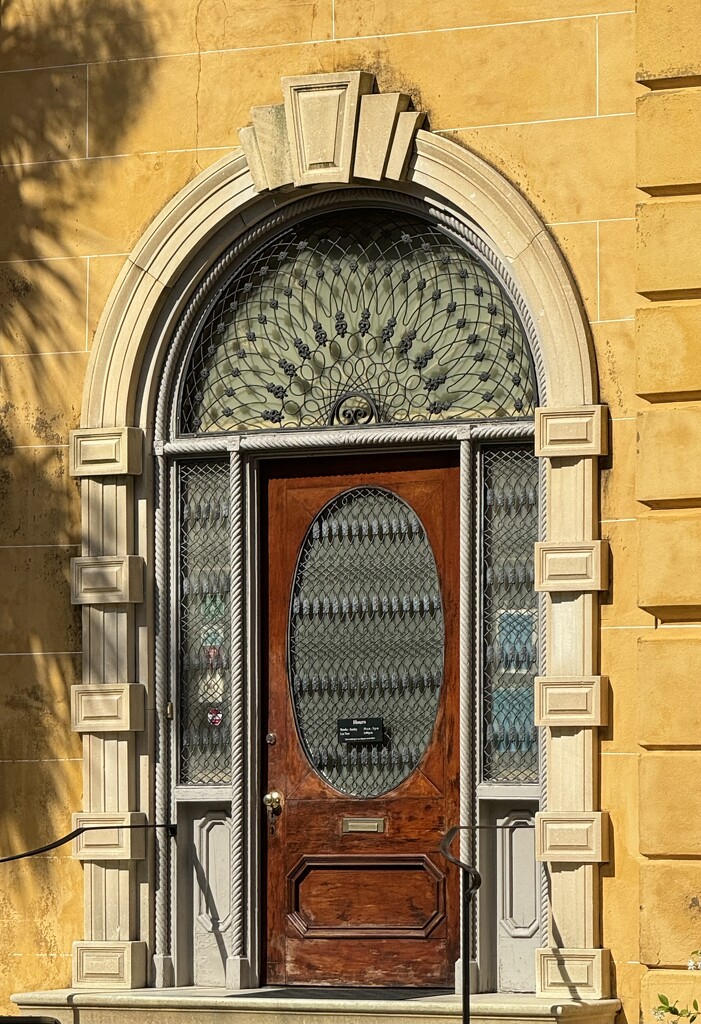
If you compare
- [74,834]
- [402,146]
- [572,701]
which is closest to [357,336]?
[402,146]

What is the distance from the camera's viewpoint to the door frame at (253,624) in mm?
9094

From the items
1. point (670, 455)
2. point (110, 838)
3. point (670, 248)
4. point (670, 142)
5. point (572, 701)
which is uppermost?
point (670, 142)

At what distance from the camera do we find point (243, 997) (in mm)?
8797

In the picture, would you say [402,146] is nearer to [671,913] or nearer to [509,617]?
[509,617]

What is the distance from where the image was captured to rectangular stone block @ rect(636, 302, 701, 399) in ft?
27.0

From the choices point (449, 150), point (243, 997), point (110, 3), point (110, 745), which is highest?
point (110, 3)

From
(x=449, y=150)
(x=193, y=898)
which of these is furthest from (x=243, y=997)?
(x=449, y=150)

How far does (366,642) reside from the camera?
9.35m

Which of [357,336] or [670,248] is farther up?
[670,248]

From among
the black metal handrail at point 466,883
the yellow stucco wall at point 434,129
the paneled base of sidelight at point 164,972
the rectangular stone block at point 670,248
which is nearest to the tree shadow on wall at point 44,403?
the yellow stucco wall at point 434,129

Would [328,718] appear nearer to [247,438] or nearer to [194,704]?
[194,704]

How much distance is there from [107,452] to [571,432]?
2261 millimetres

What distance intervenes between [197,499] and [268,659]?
853 mm

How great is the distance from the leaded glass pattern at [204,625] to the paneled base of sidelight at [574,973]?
5.85 feet
